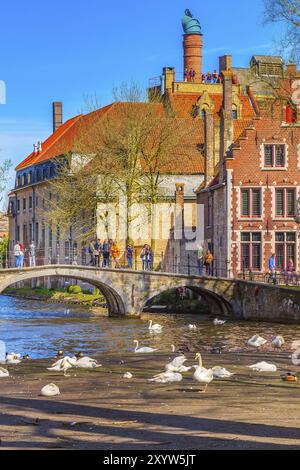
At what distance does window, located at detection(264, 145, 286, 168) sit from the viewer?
5409 cm

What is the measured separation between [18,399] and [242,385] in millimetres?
4634

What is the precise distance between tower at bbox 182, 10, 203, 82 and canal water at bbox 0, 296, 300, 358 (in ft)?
118

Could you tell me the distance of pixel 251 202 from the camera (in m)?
54.1

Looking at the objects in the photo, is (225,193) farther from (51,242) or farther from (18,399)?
(18,399)

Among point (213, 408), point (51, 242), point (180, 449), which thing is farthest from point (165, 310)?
point (180, 449)

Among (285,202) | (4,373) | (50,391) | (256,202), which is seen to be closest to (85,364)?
(4,373)

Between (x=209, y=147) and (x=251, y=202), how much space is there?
7684mm

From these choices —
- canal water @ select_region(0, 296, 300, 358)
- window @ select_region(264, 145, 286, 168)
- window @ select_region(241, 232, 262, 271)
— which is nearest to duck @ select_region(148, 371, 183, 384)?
canal water @ select_region(0, 296, 300, 358)

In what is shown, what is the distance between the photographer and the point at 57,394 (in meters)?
19.5

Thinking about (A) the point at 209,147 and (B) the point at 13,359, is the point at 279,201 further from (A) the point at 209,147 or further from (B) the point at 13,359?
(B) the point at 13,359

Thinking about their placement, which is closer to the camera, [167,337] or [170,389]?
[170,389]

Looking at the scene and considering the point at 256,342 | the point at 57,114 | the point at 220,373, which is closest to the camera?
the point at 220,373

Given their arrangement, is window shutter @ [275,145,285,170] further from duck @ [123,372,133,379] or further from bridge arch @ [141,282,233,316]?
duck @ [123,372,133,379]
